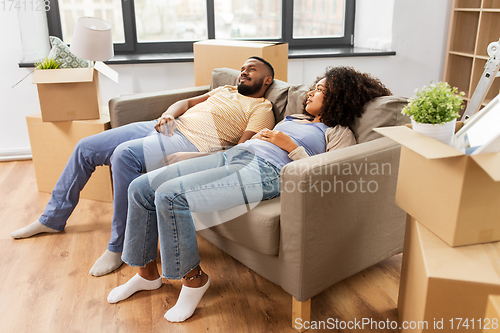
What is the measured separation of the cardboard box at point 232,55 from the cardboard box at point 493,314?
181 cm

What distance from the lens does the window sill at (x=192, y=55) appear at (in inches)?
117

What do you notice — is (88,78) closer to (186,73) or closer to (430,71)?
(186,73)

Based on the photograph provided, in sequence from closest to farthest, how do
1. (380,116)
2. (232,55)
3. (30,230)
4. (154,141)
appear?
1. (380,116)
2. (154,141)
3. (30,230)
4. (232,55)

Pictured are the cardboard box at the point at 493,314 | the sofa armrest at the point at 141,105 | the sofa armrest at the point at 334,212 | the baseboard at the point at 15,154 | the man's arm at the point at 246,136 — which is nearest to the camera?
the cardboard box at the point at 493,314

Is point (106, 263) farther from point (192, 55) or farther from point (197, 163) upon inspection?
point (192, 55)

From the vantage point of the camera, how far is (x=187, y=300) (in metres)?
1.51

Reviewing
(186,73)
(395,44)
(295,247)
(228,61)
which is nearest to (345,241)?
(295,247)

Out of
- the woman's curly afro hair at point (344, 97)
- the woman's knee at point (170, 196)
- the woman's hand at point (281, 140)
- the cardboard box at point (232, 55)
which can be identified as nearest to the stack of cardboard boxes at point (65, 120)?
the cardboard box at point (232, 55)

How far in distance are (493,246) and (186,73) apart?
2.49 metres

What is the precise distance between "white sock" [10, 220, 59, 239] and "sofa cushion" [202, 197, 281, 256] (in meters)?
1.06

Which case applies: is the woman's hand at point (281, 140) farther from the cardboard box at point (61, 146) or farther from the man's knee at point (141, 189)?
the cardboard box at point (61, 146)

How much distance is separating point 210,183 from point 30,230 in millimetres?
1118

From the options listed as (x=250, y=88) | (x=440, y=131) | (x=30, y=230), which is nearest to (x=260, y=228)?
(x=440, y=131)

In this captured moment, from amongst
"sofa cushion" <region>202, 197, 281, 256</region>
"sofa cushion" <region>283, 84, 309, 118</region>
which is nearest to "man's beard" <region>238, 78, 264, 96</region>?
"sofa cushion" <region>283, 84, 309, 118</region>
